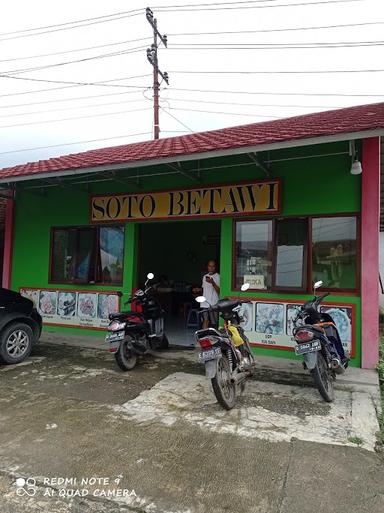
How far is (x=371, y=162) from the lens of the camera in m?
5.61

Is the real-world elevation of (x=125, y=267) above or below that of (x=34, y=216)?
below

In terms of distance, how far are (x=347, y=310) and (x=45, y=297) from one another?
20.1 ft

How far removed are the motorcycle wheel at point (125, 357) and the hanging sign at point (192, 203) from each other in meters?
2.73

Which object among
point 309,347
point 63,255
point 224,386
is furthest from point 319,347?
point 63,255

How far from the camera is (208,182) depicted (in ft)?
22.5

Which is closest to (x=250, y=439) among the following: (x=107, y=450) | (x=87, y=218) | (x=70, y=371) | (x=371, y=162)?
(x=107, y=450)

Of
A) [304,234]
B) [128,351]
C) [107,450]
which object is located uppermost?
[304,234]

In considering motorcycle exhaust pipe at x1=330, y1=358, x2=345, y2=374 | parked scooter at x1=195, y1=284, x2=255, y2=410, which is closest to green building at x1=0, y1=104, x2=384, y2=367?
motorcycle exhaust pipe at x1=330, y1=358, x2=345, y2=374

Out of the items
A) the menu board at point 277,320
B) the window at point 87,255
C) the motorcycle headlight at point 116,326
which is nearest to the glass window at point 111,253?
the window at point 87,255

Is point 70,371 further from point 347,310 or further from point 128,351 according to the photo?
point 347,310

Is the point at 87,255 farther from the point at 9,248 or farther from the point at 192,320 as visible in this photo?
the point at 192,320

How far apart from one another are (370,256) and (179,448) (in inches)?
155

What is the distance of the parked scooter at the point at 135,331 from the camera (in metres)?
5.09

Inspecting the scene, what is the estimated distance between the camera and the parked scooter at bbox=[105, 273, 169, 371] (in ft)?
16.7
